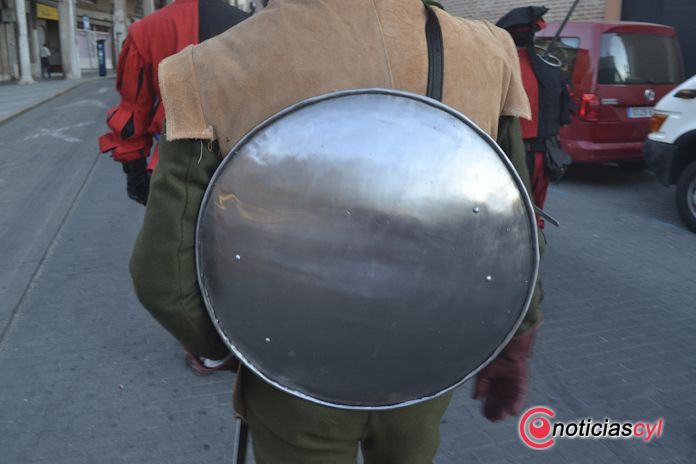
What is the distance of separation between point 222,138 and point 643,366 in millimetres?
3159

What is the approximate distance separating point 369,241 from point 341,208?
0.07 m

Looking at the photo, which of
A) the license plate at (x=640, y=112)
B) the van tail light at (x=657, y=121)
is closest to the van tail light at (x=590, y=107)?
the license plate at (x=640, y=112)

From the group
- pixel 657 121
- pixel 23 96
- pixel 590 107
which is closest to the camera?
pixel 657 121

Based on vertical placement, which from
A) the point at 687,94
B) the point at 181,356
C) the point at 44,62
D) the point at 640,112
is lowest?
the point at 44,62

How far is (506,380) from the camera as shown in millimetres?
1493

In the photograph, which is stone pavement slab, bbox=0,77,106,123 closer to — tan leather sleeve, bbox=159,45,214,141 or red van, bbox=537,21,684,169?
red van, bbox=537,21,684,169

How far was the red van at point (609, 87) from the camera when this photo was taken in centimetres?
788

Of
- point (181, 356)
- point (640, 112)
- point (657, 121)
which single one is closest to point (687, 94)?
point (657, 121)

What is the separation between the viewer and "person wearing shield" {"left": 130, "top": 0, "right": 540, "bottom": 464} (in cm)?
106

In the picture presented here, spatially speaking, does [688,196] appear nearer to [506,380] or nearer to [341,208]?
[506,380]

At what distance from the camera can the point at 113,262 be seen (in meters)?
5.25

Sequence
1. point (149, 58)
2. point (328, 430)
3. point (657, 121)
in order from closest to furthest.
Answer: point (328, 430), point (149, 58), point (657, 121)

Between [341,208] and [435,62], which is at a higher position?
[435,62]

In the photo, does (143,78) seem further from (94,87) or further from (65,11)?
(65,11)
